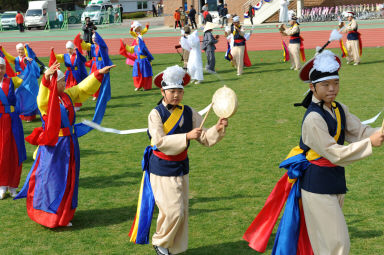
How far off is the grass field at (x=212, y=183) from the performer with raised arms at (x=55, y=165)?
281mm

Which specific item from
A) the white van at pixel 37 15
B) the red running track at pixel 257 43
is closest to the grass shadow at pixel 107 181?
the red running track at pixel 257 43

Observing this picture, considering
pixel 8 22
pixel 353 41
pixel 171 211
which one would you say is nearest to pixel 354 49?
pixel 353 41

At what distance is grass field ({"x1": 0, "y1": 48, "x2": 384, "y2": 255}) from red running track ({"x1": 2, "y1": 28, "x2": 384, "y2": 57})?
1202 centimetres

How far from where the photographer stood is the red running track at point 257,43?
2734cm

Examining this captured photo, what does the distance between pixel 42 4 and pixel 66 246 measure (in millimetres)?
46182

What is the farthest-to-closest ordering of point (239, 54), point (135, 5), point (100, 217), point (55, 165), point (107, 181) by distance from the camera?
point (135, 5) → point (239, 54) → point (107, 181) → point (100, 217) → point (55, 165)

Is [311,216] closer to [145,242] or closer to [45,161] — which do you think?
[145,242]

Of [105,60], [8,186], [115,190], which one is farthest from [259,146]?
[105,60]

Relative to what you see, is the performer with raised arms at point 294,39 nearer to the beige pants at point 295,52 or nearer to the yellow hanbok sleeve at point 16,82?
Answer: the beige pants at point 295,52

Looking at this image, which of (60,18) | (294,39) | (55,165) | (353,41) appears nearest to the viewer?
(55,165)

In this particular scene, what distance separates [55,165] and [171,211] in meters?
1.91

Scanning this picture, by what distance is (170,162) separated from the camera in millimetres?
5551

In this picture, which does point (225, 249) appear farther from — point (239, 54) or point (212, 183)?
point (239, 54)

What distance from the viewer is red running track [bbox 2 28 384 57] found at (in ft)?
89.7
